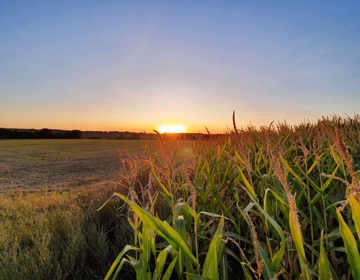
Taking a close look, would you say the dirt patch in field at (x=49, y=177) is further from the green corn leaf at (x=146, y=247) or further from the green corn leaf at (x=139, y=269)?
the green corn leaf at (x=139, y=269)

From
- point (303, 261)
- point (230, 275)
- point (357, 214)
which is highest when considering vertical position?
point (357, 214)

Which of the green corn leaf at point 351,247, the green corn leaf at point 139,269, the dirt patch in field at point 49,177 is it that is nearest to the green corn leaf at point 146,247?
the green corn leaf at point 139,269

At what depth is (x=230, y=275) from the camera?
2.14 m

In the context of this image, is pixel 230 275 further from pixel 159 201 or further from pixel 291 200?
pixel 159 201

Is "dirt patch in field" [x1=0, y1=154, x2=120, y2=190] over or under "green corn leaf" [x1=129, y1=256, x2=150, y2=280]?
under

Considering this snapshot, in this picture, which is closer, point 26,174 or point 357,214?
point 357,214

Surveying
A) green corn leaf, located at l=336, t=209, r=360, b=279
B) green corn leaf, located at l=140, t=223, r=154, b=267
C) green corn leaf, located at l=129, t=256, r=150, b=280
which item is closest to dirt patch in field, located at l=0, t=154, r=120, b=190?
green corn leaf, located at l=140, t=223, r=154, b=267

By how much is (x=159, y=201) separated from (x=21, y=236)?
1766 millimetres

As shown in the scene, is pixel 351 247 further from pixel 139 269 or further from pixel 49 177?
pixel 49 177

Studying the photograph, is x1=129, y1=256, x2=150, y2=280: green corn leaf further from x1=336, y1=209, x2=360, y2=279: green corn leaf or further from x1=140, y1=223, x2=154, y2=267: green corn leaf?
x1=336, y1=209, x2=360, y2=279: green corn leaf

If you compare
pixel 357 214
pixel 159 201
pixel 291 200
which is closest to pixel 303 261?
pixel 357 214

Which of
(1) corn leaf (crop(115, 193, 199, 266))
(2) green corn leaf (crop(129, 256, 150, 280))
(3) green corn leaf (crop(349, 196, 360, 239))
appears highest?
(3) green corn leaf (crop(349, 196, 360, 239))

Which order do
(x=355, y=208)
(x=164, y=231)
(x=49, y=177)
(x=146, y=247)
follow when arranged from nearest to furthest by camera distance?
(x=355, y=208) < (x=164, y=231) < (x=146, y=247) < (x=49, y=177)

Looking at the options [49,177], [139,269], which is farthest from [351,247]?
[49,177]
